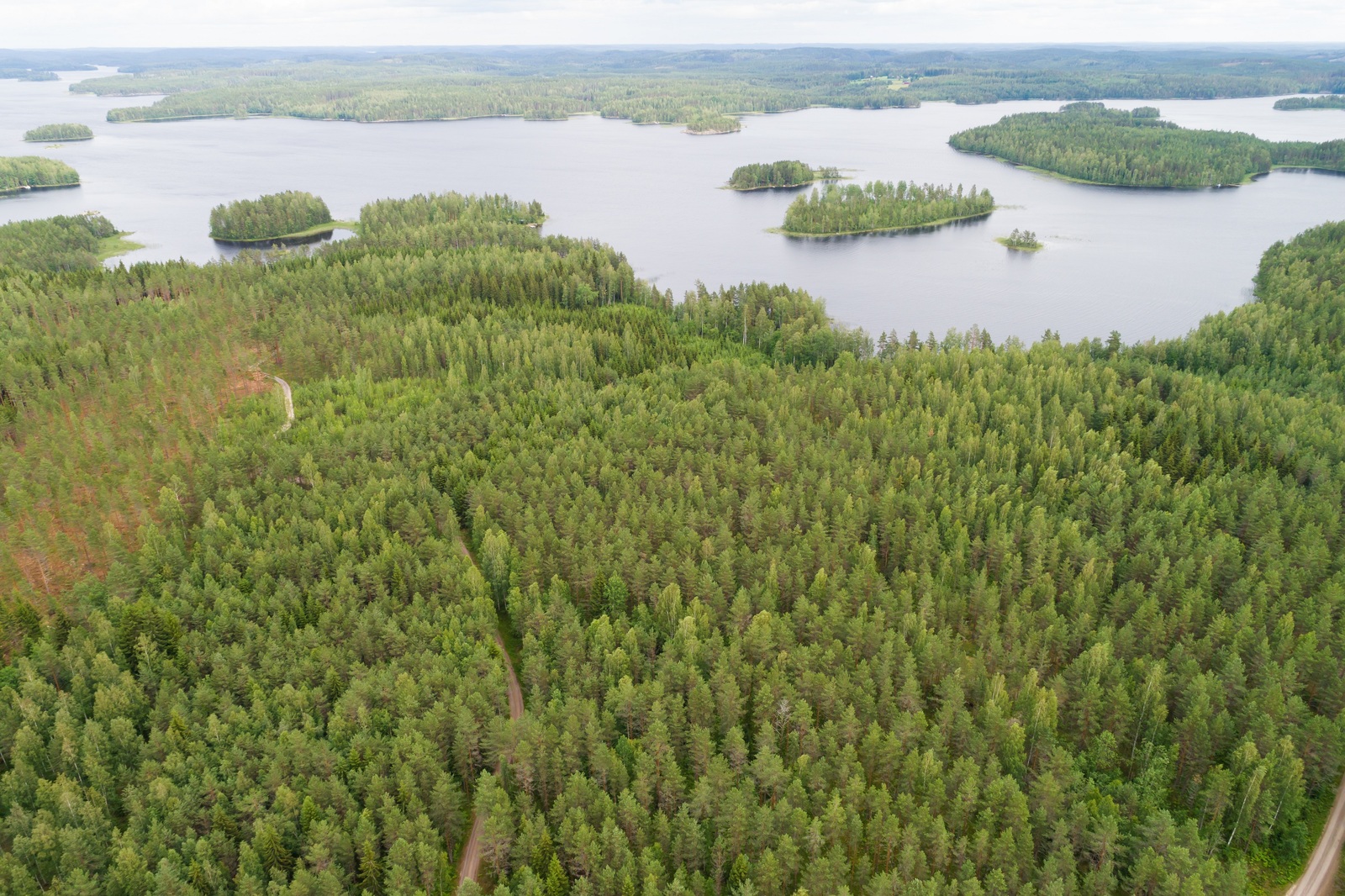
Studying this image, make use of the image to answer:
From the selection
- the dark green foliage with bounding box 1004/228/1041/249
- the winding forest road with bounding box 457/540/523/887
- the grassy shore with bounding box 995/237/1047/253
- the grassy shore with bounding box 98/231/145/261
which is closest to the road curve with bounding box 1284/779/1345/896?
the winding forest road with bounding box 457/540/523/887

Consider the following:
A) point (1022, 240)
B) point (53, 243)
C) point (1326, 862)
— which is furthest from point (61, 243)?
point (1326, 862)

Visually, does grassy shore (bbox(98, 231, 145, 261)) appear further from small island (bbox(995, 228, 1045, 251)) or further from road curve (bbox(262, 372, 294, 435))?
small island (bbox(995, 228, 1045, 251))

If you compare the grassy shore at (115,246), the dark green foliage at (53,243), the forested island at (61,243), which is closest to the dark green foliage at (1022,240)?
the forested island at (61,243)

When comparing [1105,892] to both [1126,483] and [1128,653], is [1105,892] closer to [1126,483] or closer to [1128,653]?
[1128,653]

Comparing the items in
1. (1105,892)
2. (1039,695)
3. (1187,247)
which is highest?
(1187,247)

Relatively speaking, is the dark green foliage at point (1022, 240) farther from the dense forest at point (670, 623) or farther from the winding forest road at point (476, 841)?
the winding forest road at point (476, 841)

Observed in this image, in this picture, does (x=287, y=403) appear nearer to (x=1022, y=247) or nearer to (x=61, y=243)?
(x=61, y=243)

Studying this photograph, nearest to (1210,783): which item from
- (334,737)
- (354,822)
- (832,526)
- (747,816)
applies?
(747,816)
